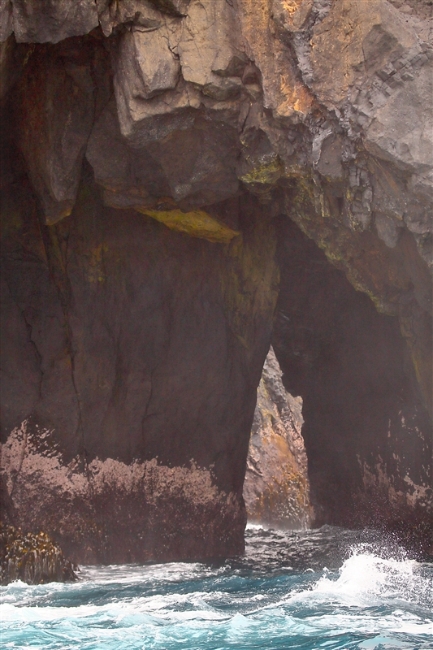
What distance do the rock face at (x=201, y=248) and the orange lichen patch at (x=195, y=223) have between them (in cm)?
3

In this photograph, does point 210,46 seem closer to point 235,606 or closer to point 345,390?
point 235,606

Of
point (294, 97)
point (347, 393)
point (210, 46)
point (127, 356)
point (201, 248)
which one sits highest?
point (210, 46)

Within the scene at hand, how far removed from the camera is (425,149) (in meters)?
6.96

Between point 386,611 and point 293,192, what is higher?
point 293,192

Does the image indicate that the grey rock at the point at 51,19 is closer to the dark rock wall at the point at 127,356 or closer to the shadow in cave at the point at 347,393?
the dark rock wall at the point at 127,356

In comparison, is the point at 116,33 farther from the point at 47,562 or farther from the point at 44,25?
the point at 47,562

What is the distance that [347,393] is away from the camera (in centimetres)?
1398

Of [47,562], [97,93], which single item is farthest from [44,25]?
[47,562]

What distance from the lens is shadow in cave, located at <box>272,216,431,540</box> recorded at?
1269 centimetres

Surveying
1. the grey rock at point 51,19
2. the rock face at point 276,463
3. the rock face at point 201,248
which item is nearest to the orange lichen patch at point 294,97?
the rock face at point 201,248

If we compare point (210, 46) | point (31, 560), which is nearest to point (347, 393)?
point (31, 560)

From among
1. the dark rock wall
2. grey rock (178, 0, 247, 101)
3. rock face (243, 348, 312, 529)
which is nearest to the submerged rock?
the dark rock wall

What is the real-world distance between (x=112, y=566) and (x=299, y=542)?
147 inches

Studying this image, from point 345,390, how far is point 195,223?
4.38m
